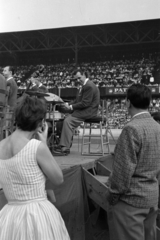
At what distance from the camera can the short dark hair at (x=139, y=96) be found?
5.83 ft

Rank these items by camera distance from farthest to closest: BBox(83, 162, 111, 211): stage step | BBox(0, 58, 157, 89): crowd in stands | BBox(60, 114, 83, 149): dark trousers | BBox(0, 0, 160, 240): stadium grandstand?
BBox(0, 58, 157, 89): crowd in stands < BBox(0, 0, 160, 240): stadium grandstand < BBox(60, 114, 83, 149): dark trousers < BBox(83, 162, 111, 211): stage step

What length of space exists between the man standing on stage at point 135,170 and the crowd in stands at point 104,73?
11.3 m

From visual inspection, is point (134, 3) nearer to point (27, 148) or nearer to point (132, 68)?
point (27, 148)

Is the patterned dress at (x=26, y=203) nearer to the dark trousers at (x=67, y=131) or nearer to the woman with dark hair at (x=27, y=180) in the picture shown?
the woman with dark hair at (x=27, y=180)

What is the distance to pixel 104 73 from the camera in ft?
46.5

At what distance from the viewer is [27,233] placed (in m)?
1.39

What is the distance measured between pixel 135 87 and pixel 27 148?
738 mm

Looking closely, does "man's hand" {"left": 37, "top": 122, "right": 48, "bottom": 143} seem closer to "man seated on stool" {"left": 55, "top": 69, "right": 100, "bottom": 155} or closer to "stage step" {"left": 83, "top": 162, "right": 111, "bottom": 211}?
"stage step" {"left": 83, "top": 162, "right": 111, "bottom": 211}

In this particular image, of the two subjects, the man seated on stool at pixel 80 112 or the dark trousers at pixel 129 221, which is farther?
the man seated on stool at pixel 80 112

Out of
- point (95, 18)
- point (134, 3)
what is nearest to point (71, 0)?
point (95, 18)

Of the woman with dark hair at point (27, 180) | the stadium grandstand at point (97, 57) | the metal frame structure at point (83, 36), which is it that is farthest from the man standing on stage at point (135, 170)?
the metal frame structure at point (83, 36)

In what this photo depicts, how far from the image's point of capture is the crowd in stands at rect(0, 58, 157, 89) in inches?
529

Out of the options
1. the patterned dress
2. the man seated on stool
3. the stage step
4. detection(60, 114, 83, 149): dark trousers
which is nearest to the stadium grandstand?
the man seated on stool

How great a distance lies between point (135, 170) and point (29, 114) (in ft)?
2.19
